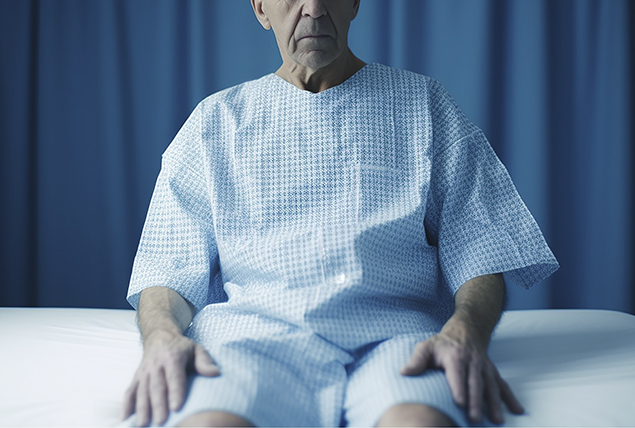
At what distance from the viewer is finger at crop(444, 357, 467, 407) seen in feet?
2.93

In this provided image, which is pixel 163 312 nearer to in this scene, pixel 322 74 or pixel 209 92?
pixel 322 74

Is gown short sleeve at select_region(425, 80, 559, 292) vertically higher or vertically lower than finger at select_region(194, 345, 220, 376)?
higher

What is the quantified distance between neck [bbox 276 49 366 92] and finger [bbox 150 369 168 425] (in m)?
0.64

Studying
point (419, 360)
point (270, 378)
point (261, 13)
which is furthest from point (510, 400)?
point (261, 13)

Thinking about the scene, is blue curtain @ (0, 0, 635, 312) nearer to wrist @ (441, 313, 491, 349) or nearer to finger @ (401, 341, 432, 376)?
wrist @ (441, 313, 491, 349)

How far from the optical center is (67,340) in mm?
A: 1403

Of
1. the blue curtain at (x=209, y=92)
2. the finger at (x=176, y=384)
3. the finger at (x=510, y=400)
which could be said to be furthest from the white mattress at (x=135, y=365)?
the blue curtain at (x=209, y=92)

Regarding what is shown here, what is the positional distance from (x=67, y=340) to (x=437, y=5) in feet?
5.70

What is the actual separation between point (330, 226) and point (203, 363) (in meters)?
0.33

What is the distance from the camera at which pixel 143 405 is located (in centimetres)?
92

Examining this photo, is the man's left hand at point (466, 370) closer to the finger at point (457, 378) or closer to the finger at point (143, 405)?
the finger at point (457, 378)

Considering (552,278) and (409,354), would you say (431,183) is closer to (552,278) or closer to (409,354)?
(409,354)

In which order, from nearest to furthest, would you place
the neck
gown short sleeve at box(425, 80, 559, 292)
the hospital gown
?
1. the hospital gown
2. gown short sleeve at box(425, 80, 559, 292)
3. the neck

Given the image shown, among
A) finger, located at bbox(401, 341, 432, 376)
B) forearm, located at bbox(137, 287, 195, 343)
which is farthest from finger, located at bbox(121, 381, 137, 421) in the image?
finger, located at bbox(401, 341, 432, 376)
